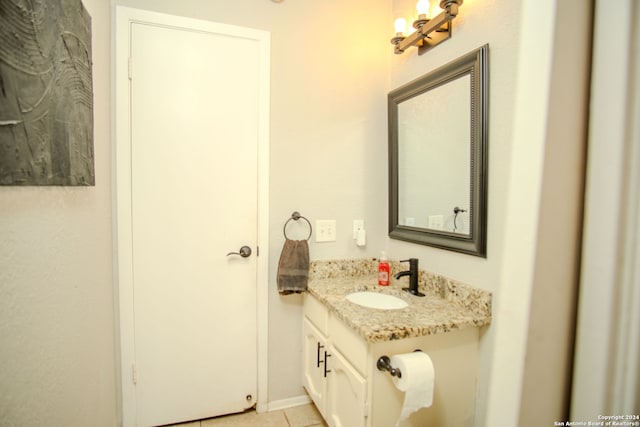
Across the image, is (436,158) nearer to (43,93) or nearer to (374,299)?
(374,299)

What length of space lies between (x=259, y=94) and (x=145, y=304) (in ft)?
4.20

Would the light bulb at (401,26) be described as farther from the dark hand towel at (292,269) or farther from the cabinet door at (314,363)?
the cabinet door at (314,363)

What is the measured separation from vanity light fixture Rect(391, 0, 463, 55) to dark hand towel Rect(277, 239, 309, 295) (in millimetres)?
1249

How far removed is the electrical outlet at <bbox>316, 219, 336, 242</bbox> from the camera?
182 centimetres

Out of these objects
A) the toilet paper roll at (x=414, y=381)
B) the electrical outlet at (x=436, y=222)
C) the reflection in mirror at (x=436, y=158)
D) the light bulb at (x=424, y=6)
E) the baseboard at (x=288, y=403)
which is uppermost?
the light bulb at (x=424, y=6)

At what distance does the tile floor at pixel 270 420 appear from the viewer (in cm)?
167

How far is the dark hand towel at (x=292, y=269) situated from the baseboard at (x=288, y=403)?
689 mm

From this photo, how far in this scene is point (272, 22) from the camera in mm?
1692

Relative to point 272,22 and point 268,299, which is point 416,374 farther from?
point 272,22

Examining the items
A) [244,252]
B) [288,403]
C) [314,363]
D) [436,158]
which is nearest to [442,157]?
[436,158]

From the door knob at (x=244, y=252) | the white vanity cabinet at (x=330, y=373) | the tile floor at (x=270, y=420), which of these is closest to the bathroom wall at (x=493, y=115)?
A: the white vanity cabinet at (x=330, y=373)

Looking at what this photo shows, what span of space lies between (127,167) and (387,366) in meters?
1.49

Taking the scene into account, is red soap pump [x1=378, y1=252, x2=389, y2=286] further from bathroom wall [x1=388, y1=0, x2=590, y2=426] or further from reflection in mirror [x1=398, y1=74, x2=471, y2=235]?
bathroom wall [x1=388, y1=0, x2=590, y2=426]

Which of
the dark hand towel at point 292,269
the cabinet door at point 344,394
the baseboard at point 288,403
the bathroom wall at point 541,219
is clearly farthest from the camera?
the baseboard at point 288,403
